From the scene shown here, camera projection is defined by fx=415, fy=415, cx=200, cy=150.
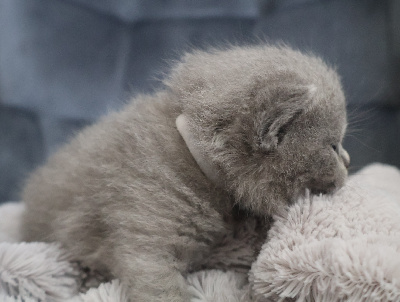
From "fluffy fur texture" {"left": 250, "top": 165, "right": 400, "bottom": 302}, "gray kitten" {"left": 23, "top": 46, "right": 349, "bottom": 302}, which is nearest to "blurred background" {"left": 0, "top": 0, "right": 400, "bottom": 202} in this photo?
"gray kitten" {"left": 23, "top": 46, "right": 349, "bottom": 302}

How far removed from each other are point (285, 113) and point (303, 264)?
322 millimetres

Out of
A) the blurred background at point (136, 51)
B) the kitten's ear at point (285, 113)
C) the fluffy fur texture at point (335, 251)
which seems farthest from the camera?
the blurred background at point (136, 51)

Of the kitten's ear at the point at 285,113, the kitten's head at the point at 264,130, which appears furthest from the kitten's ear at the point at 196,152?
the kitten's ear at the point at 285,113

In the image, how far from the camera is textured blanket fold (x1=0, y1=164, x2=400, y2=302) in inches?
29.6

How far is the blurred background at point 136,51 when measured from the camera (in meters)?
1.66

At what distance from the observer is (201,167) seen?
3.27 feet

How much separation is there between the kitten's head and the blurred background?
675 millimetres

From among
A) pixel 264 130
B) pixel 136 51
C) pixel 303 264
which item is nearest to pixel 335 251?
pixel 303 264

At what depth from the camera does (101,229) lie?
3.46 ft

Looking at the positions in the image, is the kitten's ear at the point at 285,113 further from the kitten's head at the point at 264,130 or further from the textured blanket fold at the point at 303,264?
the textured blanket fold at the point at 303,264

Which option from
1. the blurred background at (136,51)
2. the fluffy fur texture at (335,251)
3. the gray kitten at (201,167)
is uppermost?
the blurred background at (136,51)

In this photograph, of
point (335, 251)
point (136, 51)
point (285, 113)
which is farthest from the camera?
point (136, 51)

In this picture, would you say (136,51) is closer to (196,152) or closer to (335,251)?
(196,152)

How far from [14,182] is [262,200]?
134 centimetres
